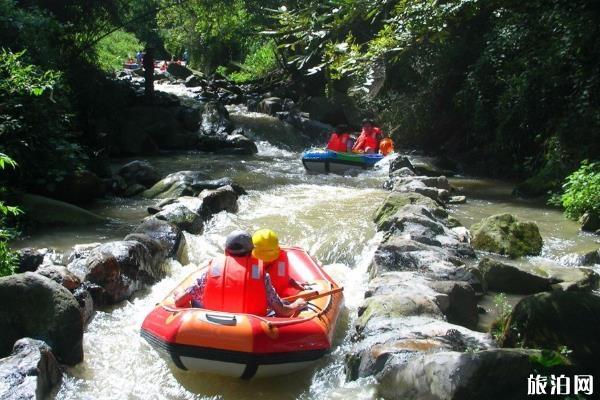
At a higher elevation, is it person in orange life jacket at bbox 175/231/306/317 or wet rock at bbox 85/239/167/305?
person in orange life jacket at bbox 175/231/306/317

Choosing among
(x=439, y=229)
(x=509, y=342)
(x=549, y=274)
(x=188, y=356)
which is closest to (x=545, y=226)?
(x=439, y=229)

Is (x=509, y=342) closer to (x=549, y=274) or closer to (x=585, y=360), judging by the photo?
(x=585, y=360)

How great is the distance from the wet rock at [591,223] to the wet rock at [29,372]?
6.71 metres

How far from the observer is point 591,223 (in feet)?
26.6

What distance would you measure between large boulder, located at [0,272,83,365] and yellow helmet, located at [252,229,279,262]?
1.58m

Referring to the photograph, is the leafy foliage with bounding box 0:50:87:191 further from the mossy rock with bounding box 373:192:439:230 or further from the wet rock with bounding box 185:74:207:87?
the wet rock with bounding box 185:74:207:87

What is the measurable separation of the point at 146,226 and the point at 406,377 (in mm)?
4747

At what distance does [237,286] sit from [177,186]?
6025 millimetres

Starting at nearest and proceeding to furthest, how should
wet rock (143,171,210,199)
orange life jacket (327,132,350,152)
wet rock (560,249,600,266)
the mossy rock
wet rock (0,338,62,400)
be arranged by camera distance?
wet rock (0,338,62,400) → wet rock (560,249,600,266) → the mossy rock → wet rock (143,171,210,199) → orange life jacket (327,132,350,152)

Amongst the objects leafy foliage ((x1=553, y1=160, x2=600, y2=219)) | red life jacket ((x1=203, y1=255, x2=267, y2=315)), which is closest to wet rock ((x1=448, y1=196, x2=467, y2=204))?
leafy foliage ((x1=553, y1=160, x2=600, y2=219))

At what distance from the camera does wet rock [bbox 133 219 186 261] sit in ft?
24.3

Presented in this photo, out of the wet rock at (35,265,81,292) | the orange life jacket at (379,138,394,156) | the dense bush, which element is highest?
the dense bush

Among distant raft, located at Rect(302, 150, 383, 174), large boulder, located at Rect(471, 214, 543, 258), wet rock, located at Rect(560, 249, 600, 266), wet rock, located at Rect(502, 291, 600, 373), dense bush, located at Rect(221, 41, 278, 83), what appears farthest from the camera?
dense bush, located at Rect(221, 41, 278, 83)

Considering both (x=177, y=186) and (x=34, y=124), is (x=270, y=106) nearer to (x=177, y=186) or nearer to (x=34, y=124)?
(x=177, y=186)
